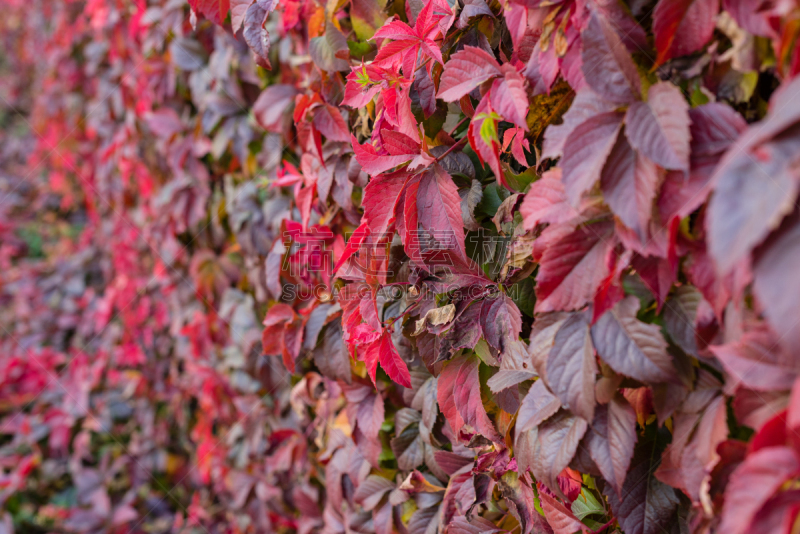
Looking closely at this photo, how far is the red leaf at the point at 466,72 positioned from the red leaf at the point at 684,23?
21 cm

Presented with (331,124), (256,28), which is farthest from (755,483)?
(256,28)

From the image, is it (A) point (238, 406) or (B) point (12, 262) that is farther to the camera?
(B) point (12, 262)

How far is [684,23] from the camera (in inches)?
22.8

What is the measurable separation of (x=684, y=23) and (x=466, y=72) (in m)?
0.28

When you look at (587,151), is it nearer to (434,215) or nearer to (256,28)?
(434,215)

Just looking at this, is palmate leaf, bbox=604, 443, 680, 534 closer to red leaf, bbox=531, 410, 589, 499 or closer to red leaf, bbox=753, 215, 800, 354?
red leaf, bbox=531, 410, 589, 499

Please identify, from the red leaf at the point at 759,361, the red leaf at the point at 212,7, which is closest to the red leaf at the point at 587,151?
the red leaf at the point at 759,361

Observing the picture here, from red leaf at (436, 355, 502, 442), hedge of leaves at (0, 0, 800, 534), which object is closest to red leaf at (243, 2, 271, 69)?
hedge of leaves at (0, 0, 800, 534)

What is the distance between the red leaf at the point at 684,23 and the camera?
57cm

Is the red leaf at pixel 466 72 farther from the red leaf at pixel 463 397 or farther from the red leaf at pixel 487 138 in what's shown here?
the red leaf at pixel 463 397

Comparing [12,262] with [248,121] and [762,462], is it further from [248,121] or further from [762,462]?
[762,462]

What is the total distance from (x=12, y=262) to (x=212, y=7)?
290 centimetres

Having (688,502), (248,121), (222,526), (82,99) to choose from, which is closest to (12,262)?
(82,99)

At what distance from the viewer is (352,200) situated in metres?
1.12
